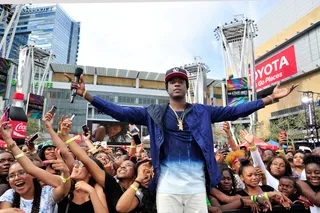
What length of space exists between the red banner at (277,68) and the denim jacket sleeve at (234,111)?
133ft

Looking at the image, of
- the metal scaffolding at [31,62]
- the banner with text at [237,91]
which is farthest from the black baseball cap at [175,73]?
the metal scaffolding at [31,62]

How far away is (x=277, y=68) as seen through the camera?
136 ft

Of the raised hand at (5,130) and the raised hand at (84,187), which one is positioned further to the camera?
the raised hand at (5,130)

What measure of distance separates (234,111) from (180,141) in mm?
666

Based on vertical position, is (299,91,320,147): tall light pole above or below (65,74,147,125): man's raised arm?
above

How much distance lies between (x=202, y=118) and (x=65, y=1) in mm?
2129

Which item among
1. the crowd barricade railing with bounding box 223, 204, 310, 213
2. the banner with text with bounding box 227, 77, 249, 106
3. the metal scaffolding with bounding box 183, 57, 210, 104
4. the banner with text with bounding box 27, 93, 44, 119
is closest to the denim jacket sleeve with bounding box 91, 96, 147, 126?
the crowd barricade railing with bounding box 223, 204, 310, 213

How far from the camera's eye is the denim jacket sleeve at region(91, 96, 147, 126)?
2.33m

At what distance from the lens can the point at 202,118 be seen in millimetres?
2375

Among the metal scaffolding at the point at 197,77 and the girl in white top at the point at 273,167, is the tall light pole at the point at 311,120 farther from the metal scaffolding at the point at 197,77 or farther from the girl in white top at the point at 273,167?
the metal scaffolding at the point at 197,77

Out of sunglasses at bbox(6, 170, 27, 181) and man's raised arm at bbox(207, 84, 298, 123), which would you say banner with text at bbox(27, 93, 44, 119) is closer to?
sunglasses at bbox(6, 170, 27, 181)

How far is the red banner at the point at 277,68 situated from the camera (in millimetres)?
38406

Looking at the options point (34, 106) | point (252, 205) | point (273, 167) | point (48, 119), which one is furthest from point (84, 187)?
point (34, 106)

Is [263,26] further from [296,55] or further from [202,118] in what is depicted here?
[202,118]
